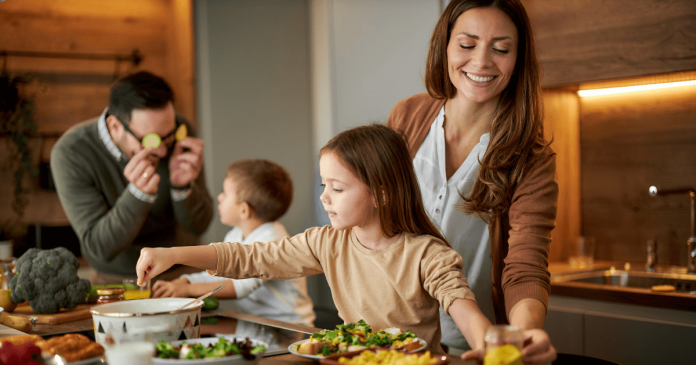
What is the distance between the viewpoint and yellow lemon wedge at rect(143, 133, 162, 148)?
3154 mm

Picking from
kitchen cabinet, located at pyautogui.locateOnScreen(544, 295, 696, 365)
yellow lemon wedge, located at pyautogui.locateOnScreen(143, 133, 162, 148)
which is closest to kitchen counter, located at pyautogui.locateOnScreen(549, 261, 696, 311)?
kitchen cabinet, located at pyautogui.locateOnScreen(544, 295, 696, 365)

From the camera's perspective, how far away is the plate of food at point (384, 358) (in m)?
0.91

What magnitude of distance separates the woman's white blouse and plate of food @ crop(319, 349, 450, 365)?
67 cm

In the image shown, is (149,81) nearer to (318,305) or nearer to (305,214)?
(305,214)

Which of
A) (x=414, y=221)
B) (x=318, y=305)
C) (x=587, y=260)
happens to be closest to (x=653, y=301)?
(x=587, y=260)

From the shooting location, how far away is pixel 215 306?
1757 millimetres

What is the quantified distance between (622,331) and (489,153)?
1.20 metres

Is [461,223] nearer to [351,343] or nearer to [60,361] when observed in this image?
[351,343]

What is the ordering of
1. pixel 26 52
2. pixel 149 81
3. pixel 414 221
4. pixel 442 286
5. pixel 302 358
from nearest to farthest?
pixel 302 358 < pixel 442 286 < pixel 414 221 < pixel 149 81 < pixel 26 52

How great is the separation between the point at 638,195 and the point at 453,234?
166cm

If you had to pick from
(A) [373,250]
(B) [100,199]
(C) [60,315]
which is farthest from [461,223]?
(B) [100,199]

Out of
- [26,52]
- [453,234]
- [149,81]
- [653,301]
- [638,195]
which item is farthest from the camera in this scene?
[26,52]

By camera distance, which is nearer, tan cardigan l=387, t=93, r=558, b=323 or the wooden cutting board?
tan cardigan l=387, t=93, r=558, b=323

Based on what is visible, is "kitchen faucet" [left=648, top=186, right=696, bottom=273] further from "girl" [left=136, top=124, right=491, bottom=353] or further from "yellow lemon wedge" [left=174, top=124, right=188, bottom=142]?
"yellow lemon wedge" [left=174, top=124, right=188, bottom=142]
